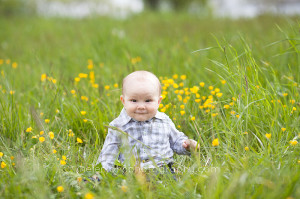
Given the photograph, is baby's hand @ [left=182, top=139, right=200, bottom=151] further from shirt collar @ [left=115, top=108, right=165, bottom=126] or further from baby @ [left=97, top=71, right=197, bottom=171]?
shirt collar @ [left=115, top=108, right=165, bottom=126]

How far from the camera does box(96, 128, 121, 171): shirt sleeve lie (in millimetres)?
2133

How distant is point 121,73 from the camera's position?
12.2 ft

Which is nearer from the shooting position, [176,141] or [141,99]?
[141,99]

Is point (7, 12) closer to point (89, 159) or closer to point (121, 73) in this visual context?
point (121, 73)

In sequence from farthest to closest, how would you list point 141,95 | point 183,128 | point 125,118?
point 183,128 → point 125,118 → point 141,95

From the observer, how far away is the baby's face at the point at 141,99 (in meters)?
2.08

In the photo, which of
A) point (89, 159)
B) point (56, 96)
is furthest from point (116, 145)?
point (56, 96)

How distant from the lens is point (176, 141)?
2.27m

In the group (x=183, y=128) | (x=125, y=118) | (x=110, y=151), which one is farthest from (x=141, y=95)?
(x=183, y=128)

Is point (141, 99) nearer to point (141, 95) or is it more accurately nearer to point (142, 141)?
point (141, 95)

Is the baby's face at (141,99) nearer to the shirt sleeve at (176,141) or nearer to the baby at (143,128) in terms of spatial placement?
the baby at (143,128)

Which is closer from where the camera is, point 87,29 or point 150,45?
point 150,45

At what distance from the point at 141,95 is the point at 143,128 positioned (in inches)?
9.5

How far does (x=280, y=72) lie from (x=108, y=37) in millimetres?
3284
